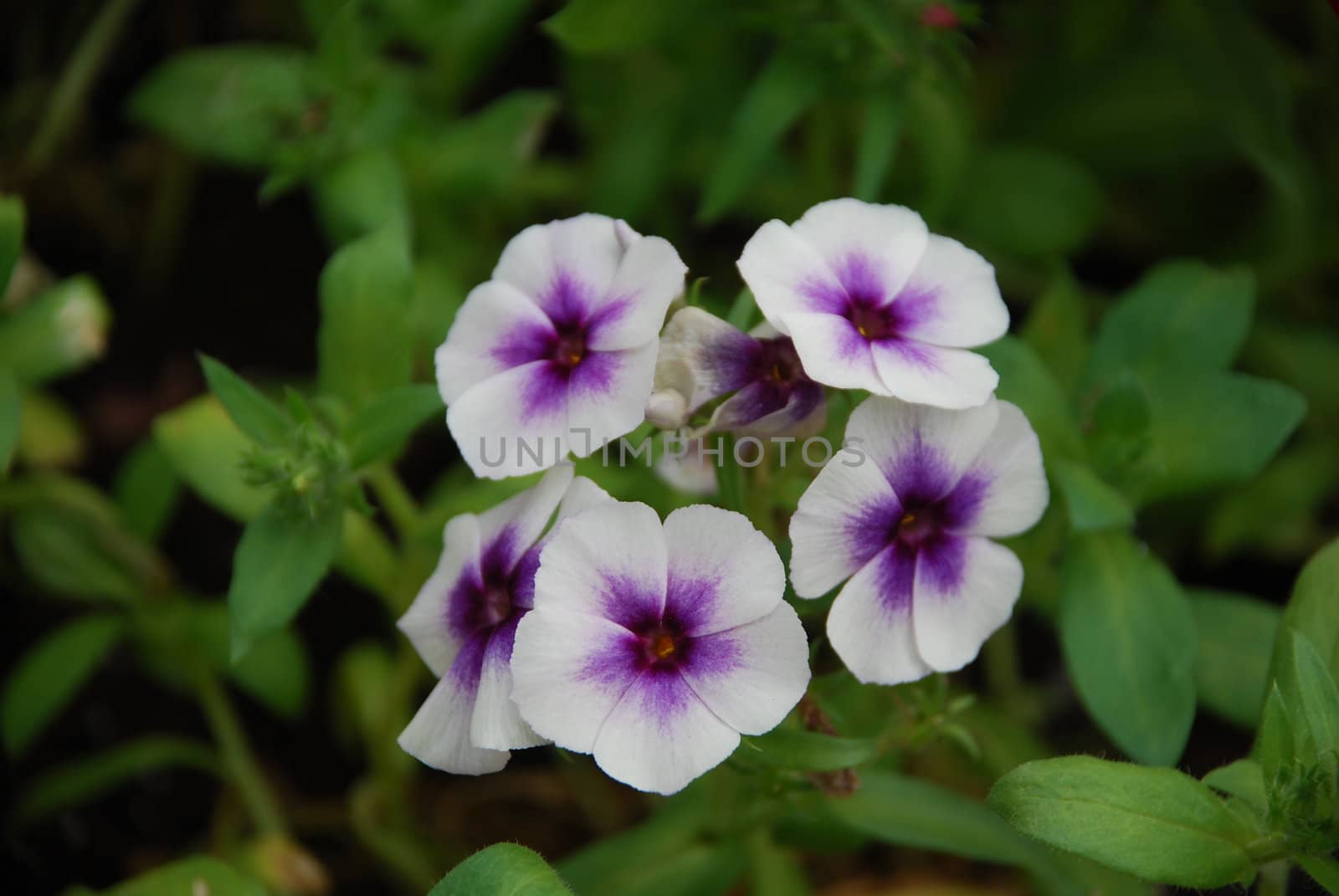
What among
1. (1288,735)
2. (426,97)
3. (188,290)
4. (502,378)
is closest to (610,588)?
(502,378)

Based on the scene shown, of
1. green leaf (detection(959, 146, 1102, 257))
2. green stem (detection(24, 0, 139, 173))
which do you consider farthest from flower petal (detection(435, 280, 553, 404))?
green stem (detection(24, 0, 139, 173))

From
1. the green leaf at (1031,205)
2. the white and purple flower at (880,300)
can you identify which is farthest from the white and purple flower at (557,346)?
the green leaf at (1031,205)

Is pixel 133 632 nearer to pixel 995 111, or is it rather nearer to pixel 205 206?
pixel 205 206

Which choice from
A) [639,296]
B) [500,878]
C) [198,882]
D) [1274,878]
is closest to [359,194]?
[639,296]

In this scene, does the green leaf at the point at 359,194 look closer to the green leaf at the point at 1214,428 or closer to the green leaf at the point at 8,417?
the green leaf at the point at 8,417

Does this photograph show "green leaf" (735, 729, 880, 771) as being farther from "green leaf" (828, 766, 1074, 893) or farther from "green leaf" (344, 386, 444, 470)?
"green leaf" (344, 386, 444, 470)

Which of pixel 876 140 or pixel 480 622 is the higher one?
pixel 876 140

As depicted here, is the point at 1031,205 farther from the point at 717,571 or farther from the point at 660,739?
the point at 660,739
